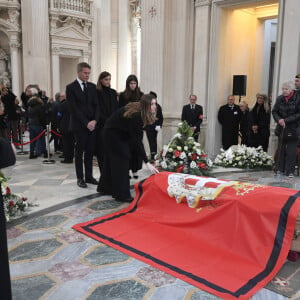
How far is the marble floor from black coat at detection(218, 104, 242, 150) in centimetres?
443

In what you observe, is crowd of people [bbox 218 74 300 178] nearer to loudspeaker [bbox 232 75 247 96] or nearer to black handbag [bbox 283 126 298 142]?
black handbag [bbox 283 126 298 142]

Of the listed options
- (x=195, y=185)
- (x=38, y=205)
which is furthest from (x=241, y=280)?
(x=38, y=205)

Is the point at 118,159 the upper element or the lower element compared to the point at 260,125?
lower

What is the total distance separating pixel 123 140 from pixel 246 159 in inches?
142

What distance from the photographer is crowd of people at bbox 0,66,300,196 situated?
15.3 feet

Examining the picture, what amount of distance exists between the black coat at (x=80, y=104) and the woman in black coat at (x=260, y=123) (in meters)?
3.70

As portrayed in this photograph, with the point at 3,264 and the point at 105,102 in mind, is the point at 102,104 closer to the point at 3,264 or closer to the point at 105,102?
the point at 105,102

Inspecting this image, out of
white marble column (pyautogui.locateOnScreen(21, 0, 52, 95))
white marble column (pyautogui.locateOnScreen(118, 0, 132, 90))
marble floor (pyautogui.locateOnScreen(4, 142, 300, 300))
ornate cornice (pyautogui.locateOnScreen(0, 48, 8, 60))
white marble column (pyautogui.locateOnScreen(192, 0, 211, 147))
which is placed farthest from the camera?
white marble column (pyautogui.locateOnScreen(118, 0, 132, 90))

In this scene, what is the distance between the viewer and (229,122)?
8.53m

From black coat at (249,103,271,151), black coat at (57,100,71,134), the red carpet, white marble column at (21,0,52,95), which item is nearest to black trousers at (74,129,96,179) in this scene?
the red carpet

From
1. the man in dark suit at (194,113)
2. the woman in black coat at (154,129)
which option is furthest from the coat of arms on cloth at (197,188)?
the man in dark suit at (194,113)

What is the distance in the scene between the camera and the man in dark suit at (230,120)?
8.47 metres

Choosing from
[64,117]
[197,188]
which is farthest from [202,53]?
[197,188]

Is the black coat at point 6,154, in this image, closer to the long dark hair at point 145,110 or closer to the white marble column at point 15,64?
the long dark hair at point 145,110
